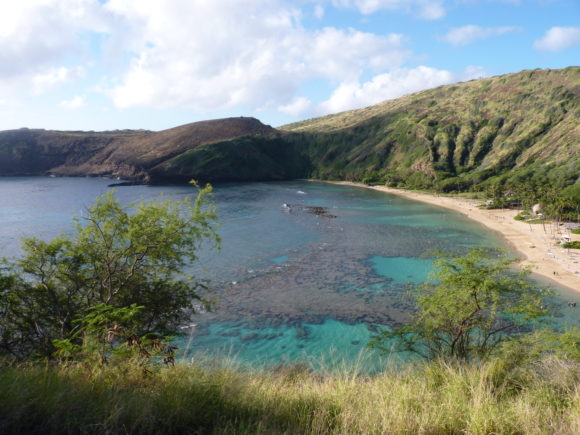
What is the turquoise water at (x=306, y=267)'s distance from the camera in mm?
32125

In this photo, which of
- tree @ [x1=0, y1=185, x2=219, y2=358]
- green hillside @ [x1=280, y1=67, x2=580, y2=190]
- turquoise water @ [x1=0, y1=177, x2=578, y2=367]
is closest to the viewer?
tree @ [x1=0, y1=185, x2=219, y2=358]

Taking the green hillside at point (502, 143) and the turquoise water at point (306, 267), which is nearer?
the turquoise water at point (306, 267)

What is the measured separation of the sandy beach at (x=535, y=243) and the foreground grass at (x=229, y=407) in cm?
2250

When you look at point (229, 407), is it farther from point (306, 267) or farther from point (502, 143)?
point (502, 143)

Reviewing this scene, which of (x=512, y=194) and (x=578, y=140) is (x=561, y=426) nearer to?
(x=512, y=194)

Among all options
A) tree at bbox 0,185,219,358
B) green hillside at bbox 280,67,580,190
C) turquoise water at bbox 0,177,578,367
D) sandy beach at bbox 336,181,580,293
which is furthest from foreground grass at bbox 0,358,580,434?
green hillside at bbox 280,67,580,190

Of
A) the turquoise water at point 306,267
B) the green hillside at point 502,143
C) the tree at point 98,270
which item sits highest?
the green hillside at point 502,143

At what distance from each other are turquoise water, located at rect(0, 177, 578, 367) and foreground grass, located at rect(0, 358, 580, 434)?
2056 millimetres

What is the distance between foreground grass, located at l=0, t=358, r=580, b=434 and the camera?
5512mm

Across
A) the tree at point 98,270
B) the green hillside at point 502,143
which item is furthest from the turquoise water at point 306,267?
the green hillside at point 502,143

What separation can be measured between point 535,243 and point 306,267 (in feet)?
150

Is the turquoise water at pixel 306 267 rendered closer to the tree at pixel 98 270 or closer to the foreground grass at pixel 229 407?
the foreground grass at pixel 229 407

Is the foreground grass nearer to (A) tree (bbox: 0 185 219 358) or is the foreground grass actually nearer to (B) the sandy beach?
(A) tree (bbox: 0 185 219 358)

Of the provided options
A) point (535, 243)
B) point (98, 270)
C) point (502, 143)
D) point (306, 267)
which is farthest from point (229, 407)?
point (502, 143)
